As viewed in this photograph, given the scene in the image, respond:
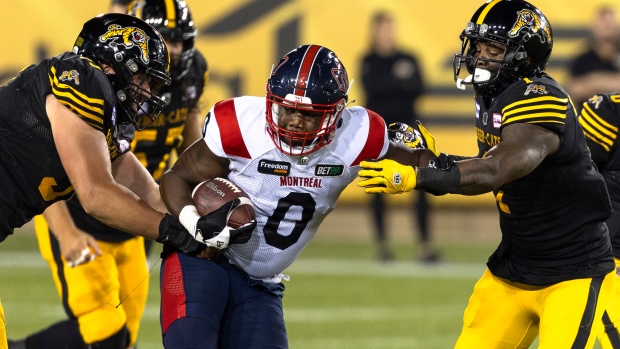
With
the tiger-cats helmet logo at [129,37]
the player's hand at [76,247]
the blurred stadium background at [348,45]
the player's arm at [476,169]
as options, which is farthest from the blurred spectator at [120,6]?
the blurred stadium background at [348,45]

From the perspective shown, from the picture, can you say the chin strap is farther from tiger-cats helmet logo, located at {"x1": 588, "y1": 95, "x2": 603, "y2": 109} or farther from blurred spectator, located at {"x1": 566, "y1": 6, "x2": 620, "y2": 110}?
blurred spectator, located at {"x1": 566, "y1": 6, "x2": 620, "y2": 110}

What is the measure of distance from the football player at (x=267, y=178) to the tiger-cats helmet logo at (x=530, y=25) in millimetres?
623

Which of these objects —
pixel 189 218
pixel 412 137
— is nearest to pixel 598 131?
pixel 412 137

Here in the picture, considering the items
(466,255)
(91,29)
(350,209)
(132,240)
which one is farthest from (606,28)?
(91,29)

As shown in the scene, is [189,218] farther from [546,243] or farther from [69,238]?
[546,243]

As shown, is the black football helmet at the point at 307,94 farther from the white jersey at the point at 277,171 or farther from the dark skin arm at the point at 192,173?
the dark skin arm at the point at 192,173

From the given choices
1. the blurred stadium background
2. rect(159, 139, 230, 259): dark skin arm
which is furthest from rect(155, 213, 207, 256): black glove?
the blurred stadium background

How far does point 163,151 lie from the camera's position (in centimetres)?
538

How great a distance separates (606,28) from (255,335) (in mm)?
6290

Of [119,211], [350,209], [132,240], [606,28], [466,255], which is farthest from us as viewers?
[350,209]

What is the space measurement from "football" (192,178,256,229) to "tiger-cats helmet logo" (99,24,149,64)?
0.54 meters

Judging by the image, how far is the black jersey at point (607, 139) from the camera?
447cm

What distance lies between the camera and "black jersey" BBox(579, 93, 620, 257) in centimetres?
447

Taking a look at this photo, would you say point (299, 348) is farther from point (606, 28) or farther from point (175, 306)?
point (606, 28)
